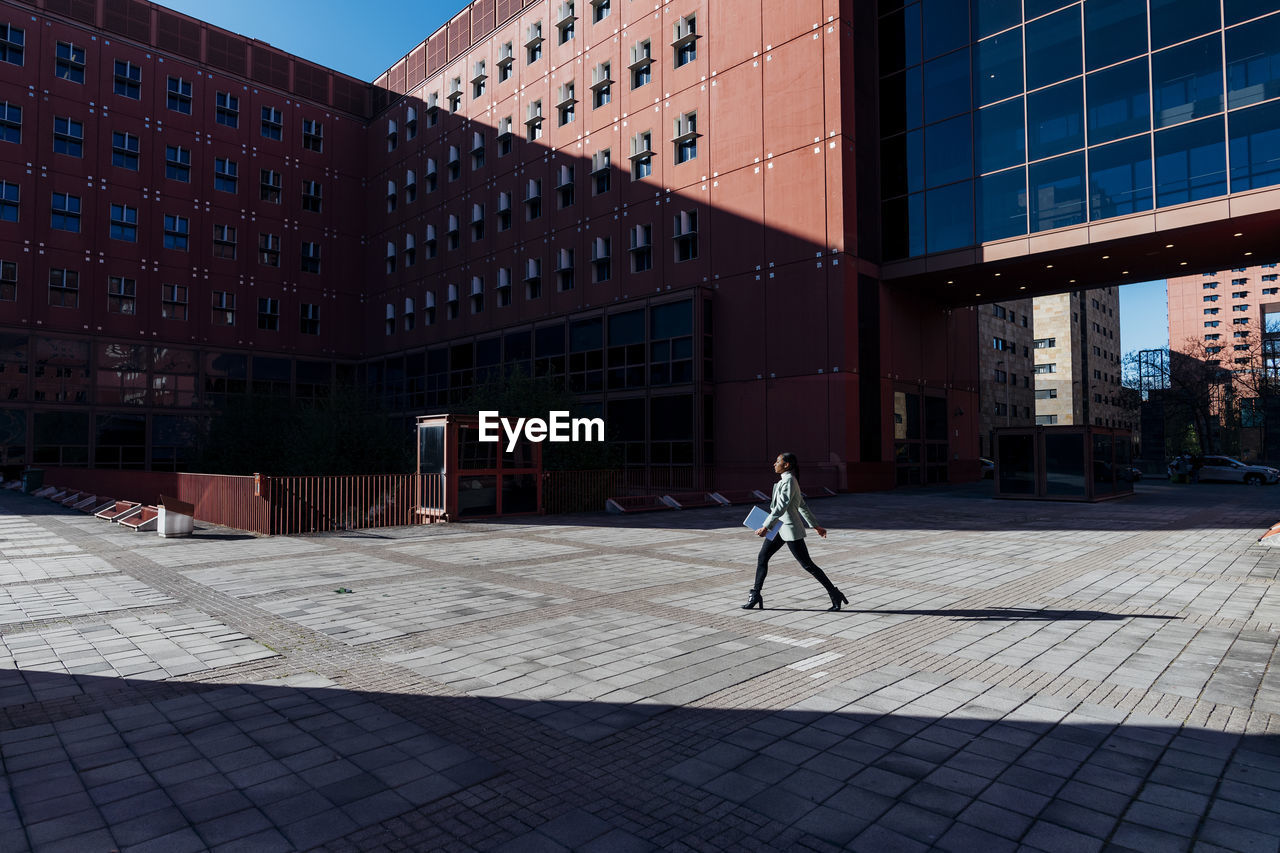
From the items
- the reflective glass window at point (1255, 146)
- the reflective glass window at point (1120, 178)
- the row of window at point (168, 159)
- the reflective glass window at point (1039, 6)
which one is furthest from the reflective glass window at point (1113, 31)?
the row of window at point (168, 159)

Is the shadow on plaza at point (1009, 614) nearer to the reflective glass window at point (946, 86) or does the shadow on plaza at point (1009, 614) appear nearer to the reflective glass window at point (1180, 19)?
the reflective glass window at point (1180, 19)

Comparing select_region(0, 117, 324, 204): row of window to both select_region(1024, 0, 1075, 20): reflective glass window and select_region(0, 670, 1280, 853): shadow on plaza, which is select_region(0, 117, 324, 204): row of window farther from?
select_region(0, 670, 1280, 853): shadow on plaza

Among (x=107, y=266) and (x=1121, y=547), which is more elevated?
(x=107, y=266)

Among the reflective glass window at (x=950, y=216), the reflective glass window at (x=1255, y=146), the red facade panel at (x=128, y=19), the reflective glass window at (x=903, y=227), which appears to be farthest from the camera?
the red facade panel at (x=128, y=19)

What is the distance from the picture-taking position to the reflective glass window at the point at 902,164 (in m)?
28.8

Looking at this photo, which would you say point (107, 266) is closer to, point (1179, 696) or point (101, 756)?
point (101, 756)

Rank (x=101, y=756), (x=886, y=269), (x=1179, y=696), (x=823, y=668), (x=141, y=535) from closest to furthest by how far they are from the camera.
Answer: (x=101, y=756) < (x=1179, y=696) < (x=823, y=668) < (x=141, y=535) < (x=886, y=269)

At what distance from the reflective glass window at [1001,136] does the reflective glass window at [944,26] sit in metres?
3.23

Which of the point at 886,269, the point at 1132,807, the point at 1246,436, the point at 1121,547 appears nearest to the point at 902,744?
the point at 1132,807

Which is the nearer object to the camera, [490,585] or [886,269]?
[490,585]

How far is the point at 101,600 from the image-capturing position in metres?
8.52

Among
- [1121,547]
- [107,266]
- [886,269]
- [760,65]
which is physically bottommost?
[1121,547]

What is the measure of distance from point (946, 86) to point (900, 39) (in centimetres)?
309

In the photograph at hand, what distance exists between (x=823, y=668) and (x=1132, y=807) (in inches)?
95.3
